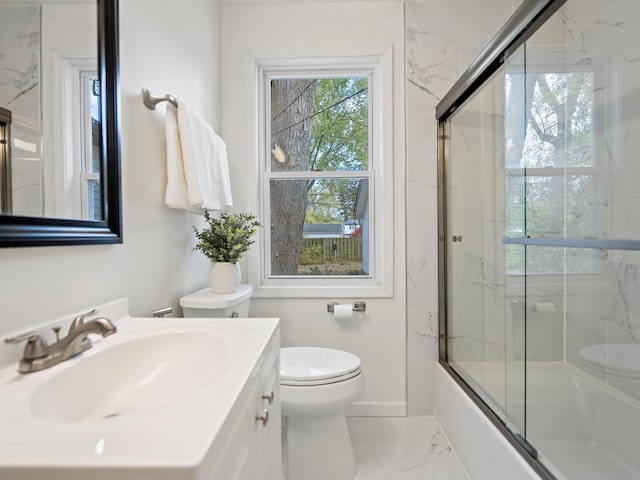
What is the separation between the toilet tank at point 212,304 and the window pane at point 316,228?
25.3 inches

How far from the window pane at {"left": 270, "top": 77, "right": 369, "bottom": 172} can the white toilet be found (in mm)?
960

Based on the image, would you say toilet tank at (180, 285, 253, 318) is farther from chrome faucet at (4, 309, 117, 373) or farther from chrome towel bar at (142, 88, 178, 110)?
chrome towel bar at (142, 88, 178, 110)

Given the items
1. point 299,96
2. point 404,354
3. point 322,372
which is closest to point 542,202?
point 404,354

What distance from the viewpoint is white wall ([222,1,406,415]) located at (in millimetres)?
1869

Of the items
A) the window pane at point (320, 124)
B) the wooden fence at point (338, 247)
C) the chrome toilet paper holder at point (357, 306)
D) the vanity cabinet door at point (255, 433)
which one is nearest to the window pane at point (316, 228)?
the wooden fence at point (338, 247)

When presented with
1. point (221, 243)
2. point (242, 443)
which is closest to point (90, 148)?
point (221, 243)

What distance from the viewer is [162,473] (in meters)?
0.34

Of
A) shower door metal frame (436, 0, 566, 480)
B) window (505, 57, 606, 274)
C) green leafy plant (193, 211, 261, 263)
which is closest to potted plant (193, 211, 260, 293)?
green leafy plant (193, 211, 261, 263)

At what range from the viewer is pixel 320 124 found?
2049mm

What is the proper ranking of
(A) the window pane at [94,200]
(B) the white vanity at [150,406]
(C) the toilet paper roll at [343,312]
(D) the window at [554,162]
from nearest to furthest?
(B) the white vanity at [150,406] → (A) the window pane at [94,200] → (D) the window at [554,162] → (C) the toilet paper roll at [343,312]

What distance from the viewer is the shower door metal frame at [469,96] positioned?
104 centimetres

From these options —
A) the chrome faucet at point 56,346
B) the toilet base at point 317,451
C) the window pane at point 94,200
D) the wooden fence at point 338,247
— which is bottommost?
the toilet base at point 317,451

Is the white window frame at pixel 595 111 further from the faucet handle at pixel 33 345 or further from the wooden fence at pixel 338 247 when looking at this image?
the faucet handle at pixel 33 345

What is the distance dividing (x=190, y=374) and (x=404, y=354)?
141cm
